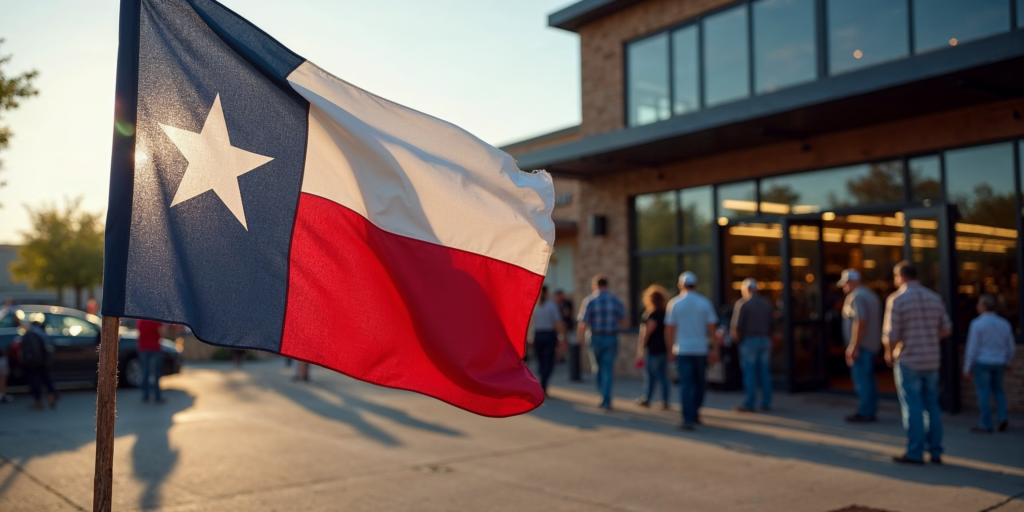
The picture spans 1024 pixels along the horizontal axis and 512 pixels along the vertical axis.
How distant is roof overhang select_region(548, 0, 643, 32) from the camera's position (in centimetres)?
1639

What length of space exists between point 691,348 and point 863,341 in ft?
8.21

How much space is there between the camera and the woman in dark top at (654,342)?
1154 centimetres

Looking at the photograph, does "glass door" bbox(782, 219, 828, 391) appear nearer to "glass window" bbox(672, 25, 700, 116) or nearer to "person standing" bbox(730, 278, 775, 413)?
"person standing" bbox(730, 278, 775, 413)

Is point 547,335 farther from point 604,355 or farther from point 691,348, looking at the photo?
point 691,348

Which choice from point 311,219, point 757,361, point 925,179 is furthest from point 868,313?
point 311,219

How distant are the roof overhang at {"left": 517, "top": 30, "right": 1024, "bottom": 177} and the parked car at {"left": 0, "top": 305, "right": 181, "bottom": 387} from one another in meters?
8.81

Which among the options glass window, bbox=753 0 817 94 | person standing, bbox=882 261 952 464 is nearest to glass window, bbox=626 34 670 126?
glass window, bbox=753 0 817 94

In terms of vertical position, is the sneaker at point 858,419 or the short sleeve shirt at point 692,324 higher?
the short sleeve shirt at point 692,324

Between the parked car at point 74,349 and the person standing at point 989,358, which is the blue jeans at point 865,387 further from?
the parked car at point 74,349

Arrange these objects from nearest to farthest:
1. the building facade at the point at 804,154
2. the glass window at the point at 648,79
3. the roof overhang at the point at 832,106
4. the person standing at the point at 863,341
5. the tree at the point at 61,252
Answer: the roof overhang at the point at 832,106 < the person standing at the point at 863,341 < the building facade at the point at 804,154 < the glass window at the point at 648,79 < the tree at the point at 61,252

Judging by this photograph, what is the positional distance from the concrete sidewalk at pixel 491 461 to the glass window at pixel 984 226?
5.98 feet

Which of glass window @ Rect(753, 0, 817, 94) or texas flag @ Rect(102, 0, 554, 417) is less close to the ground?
glass window @ Rect(753, 0, 817, 94)

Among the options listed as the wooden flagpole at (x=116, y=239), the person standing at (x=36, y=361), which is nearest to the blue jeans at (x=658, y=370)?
the person standing at (x=36, y=361)

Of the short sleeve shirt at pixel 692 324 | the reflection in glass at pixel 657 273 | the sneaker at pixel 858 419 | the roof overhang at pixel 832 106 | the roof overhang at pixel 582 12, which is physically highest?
the roof overhang at pixel 582 12
